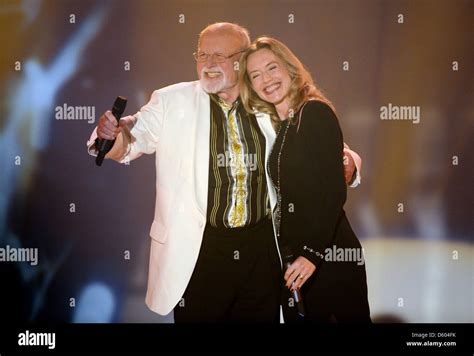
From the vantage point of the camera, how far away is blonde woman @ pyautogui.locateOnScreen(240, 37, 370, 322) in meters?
2.70

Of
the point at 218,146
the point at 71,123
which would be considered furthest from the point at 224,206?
the point at 71,123

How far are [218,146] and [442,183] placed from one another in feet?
3.90

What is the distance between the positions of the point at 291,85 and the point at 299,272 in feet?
3.09

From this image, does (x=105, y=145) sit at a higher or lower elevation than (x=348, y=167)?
higher

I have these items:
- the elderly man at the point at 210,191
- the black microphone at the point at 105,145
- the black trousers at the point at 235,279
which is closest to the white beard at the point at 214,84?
the elderly man at the point at 210,191

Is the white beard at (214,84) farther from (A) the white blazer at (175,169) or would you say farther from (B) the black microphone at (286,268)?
(B) the black microphone at (286,268)

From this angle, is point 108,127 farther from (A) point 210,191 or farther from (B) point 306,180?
(B) point 306,180

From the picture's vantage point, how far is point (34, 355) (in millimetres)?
2855

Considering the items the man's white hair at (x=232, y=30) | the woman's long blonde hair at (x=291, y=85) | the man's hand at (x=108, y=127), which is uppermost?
the man's white hair at (x=232, y=30)

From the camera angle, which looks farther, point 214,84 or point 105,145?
point 214,84

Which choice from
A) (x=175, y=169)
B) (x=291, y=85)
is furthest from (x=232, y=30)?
(x=175, y=169)

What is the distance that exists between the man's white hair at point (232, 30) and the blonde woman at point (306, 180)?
56 mm

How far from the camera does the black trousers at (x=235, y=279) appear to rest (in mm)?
2723

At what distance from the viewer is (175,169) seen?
2781 millimetres
